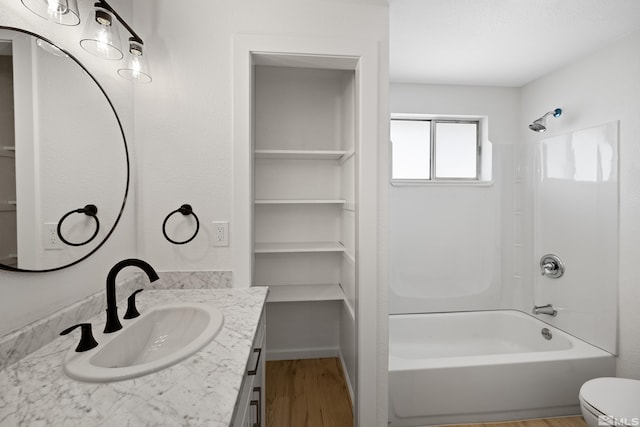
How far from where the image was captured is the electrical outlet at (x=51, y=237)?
0.96 meters

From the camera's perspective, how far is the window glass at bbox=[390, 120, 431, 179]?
2.78m

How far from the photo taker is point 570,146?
87.7 inches

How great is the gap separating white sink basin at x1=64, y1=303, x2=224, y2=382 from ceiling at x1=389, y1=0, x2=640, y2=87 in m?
1.86

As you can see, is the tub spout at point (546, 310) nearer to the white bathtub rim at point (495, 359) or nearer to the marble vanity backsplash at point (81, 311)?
the white bathtub rim at point (495, 359)

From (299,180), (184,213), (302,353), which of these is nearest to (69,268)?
(184,213)

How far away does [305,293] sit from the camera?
2.14 metres

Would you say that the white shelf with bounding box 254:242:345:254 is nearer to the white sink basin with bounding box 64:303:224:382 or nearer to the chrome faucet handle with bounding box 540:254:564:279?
the white sink basin with bounding box 64:303:224:382

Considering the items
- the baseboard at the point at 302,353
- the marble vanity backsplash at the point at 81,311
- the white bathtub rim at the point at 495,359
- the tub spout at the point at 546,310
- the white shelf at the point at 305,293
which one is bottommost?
the baseboard at the point at 302,353

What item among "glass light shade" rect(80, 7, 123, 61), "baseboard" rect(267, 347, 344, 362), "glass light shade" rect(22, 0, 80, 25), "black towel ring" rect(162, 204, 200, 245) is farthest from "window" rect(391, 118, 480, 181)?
"glass light shade" rect(22, 0, 80, 25)

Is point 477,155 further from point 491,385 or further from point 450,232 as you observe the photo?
point 491,385

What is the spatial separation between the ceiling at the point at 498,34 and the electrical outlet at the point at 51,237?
1.88m

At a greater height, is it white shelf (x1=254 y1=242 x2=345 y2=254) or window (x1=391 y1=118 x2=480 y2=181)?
window (x1=391 y1=118 x2=480 y2=181)

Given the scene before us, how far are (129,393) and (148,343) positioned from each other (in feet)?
1.61

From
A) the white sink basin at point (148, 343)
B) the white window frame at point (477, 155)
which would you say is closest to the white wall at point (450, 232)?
the white window frame at point (477, 155)
